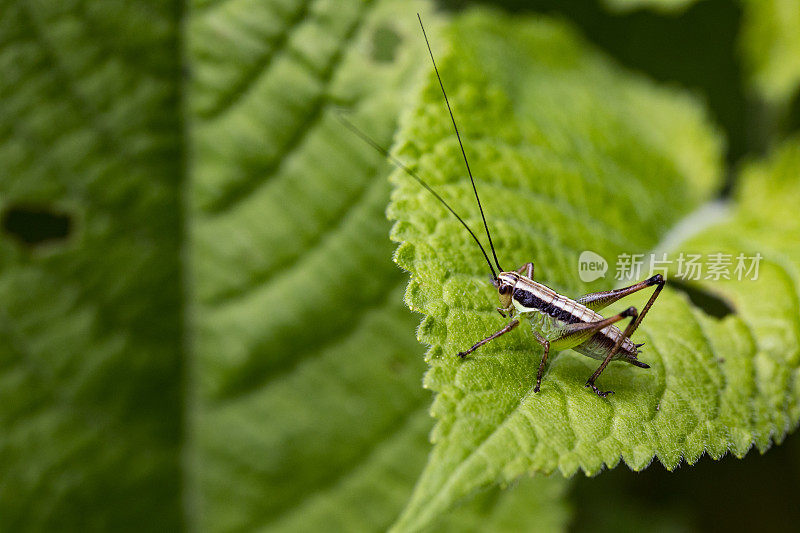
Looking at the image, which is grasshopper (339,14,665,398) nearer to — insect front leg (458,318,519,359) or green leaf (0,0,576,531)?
insect front leg (458,318,519,359)

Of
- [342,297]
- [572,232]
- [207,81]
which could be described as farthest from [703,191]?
[207,81]

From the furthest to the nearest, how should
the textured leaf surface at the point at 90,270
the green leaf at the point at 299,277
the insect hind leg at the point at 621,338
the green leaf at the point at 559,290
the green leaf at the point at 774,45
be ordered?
the green leaf at the point at 774,45
the green leaf at the point at 299,277
the textured leaf surface at the point at 90,270
the insect hind leg at the point at 621,338
the green leaf at the point at 559,290

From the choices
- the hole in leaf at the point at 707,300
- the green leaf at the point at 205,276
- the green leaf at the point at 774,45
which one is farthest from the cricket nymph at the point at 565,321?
the green leaf at the point at 774,45

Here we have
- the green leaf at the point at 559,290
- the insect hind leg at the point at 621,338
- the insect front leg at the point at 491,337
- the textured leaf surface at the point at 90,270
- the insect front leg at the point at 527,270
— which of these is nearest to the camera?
the green leaf at the point at 559,290

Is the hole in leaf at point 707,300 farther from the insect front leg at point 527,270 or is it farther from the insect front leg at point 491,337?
the insect front leg at point 491,337

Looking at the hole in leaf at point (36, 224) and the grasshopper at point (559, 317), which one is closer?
the grasshopper at point (559, 317)

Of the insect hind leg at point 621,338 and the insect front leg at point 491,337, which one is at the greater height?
the insect front leg at point 491,337

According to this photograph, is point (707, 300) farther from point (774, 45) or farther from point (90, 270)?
point (90, 270)
